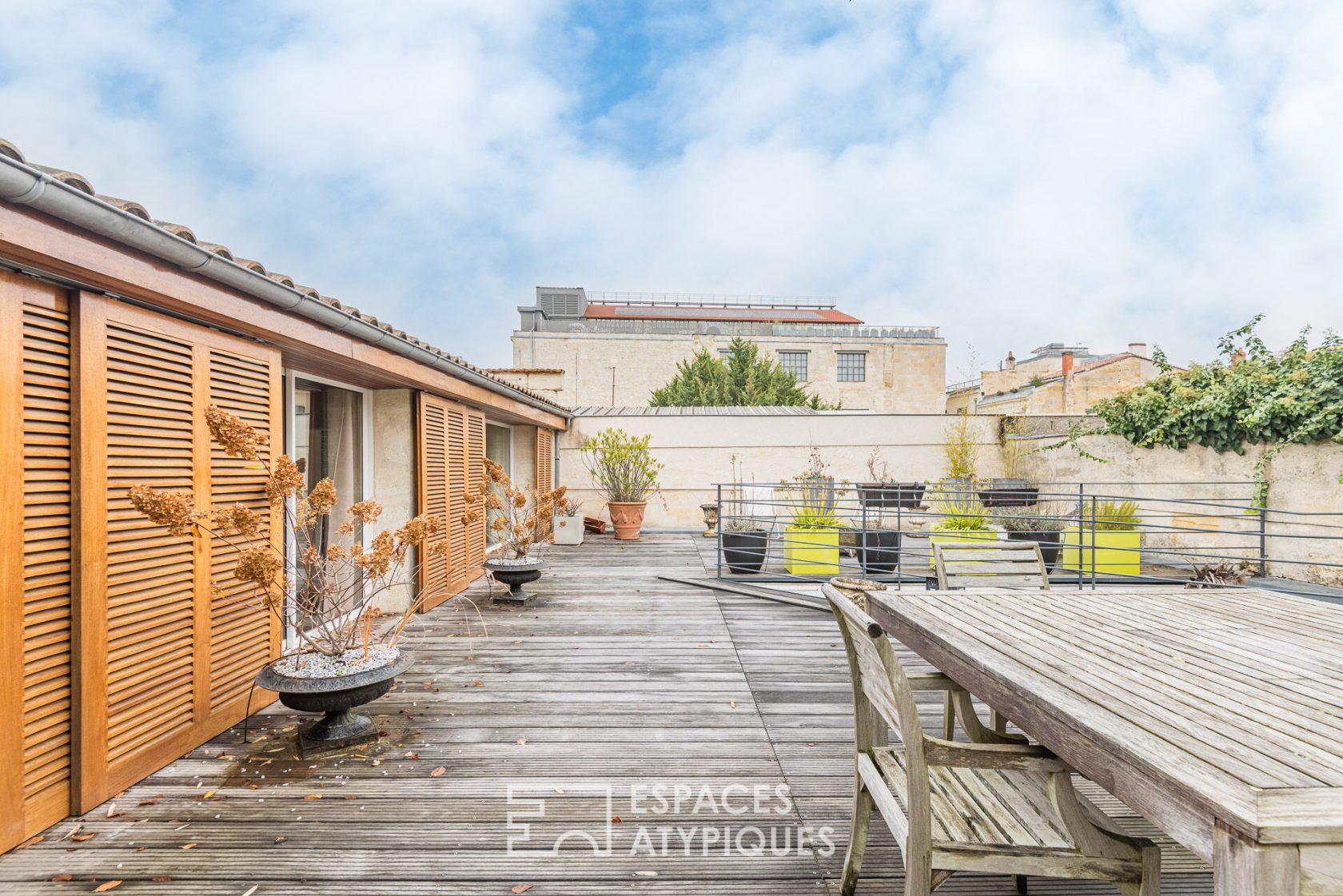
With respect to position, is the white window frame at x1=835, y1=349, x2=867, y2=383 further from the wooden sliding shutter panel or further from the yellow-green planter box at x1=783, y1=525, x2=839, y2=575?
the wooden sliding shutter panel

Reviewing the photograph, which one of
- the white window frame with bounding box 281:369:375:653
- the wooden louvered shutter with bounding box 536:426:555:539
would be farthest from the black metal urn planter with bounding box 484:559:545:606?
the wooden louvered shutter with bounding box 536:426:555:539

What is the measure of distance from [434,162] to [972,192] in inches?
549

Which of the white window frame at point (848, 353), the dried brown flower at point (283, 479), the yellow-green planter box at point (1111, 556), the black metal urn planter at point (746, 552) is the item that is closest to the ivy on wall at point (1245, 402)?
the yellow-green planter box at point (1111, 556)

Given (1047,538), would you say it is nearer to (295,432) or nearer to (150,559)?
(295,432)

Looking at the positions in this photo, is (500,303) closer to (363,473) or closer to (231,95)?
(231,95)

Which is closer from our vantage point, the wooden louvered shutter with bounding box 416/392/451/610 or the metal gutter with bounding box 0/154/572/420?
the metal gutter with bounding box 0/154/572/420

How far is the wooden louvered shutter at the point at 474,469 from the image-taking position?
644cm

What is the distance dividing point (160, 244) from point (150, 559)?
1.28 metres

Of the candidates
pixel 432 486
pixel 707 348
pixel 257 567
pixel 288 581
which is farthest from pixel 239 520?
pixel 707 348

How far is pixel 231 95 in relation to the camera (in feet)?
40.7

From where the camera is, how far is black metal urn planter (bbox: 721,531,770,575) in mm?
6867

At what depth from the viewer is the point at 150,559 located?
258cm

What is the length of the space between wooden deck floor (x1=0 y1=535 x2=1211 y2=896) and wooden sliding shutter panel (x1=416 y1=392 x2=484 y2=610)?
1558 millimetres

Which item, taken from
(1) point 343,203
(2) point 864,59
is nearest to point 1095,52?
(2) point 864,59
